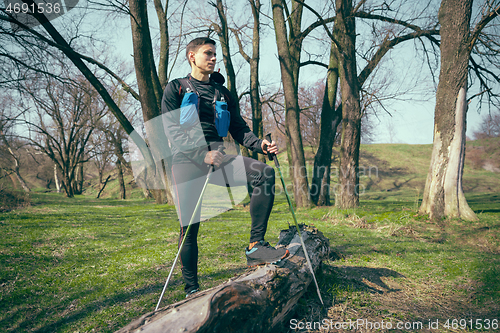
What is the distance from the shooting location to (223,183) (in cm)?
279

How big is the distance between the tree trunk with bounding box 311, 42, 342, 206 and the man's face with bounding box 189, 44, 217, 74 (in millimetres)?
8476

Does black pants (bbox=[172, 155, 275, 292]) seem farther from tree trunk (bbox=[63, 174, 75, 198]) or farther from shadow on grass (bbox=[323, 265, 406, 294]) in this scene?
tree trunk (bbox=[63, 174, 75, 198])

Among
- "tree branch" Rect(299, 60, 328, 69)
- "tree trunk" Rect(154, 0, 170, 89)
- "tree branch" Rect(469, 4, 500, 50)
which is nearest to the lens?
"tree branch" Rect(469, 4, 500, 50)

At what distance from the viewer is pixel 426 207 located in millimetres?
6844

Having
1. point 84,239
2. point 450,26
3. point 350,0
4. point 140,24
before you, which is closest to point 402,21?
point 350,0

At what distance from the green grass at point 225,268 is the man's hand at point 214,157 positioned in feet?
5.40

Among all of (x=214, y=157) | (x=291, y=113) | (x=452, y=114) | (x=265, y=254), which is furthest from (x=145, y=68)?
(x=452, y=114)

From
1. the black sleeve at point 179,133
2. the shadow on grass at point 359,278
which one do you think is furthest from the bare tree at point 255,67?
the black sleeve at point 179,133

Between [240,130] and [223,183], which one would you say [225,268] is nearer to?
[223,183]

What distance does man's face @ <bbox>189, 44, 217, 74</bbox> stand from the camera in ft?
8.96

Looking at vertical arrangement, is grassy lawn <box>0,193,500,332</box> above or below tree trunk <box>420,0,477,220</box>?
below

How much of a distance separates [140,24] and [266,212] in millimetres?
7636

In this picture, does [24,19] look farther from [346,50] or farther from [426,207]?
[426,207]

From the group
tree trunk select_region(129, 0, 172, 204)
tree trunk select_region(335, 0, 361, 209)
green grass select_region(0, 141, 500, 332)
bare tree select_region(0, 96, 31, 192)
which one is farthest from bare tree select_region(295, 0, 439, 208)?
bare tree select_region(0, 96, 31, 192)
